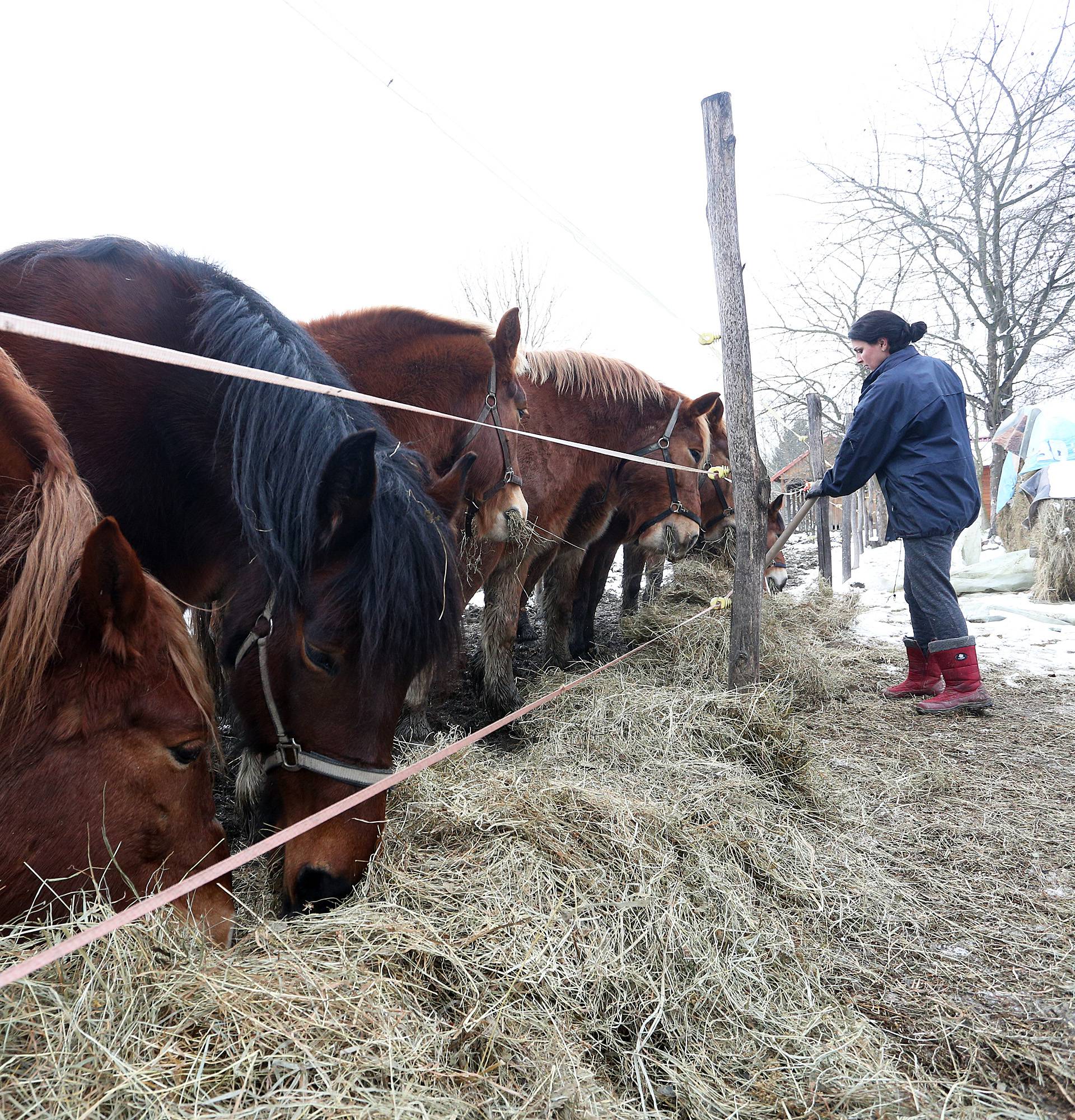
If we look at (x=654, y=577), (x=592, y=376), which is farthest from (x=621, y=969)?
(x=654, y=577)

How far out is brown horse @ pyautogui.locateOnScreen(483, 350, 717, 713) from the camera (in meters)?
4.42

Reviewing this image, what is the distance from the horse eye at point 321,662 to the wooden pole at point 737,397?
2.39 m

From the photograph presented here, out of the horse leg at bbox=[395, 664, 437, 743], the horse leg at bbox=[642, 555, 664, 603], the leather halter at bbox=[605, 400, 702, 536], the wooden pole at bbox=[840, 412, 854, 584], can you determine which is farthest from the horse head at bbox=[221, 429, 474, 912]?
the wooden pole at bbox=[840, 412, 854, 584]

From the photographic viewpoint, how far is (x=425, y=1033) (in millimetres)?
1233

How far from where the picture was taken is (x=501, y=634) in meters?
3.91

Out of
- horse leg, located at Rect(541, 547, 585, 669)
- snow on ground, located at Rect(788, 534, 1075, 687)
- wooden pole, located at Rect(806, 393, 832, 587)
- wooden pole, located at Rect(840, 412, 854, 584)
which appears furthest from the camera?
wooden pole, located at Rect(840, 412, 854, 584)

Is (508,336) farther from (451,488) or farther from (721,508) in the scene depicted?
(721,508)

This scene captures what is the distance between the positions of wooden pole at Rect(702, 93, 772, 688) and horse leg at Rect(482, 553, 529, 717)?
4.20ft

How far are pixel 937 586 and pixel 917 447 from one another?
0.83m

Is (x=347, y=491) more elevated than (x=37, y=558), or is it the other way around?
(x=347, y=491)

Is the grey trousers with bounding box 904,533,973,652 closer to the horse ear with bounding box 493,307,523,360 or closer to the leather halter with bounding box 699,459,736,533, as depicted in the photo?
the leather halter with bounding box 699,459,736,533

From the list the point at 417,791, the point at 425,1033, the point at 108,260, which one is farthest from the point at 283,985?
the point at 108,260

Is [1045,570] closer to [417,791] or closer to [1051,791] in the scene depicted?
[1051,791]

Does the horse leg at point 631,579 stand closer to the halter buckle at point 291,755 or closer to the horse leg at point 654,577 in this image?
the horse leg at point 654,577
